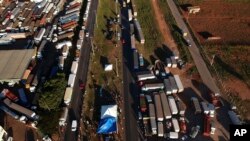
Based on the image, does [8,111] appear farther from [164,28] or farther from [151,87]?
[164,28]

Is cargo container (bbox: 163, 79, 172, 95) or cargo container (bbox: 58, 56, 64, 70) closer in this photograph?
cargo container (bbox: 163, 79, 172, 95)

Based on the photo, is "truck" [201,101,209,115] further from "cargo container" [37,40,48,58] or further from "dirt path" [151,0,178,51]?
"cargo container" [37,40,48,58]

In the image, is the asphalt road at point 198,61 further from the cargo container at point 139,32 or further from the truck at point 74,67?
the truck at point 74,67

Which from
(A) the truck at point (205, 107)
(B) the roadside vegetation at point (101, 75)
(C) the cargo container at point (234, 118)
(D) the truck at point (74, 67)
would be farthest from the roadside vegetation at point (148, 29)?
(C) the cargo container at point (234, 118)

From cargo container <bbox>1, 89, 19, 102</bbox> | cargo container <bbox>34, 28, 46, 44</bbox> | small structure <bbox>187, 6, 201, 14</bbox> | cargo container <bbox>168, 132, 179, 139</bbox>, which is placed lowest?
cargo container <bbox>168, 132, 179, 139</bbox>

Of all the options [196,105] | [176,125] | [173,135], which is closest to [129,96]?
[176,125]

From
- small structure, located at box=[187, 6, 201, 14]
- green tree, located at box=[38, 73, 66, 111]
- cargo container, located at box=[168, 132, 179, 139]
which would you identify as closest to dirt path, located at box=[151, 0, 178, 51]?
small structure, located at box=[187, 6, 201, 14]

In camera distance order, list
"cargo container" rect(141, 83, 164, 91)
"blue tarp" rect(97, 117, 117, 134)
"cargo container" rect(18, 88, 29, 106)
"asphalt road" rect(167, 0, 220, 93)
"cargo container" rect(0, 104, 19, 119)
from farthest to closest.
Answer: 1. "asphalt road" rect(167, 0, 220, 93)
2. "cargo container" rect(141, 83, 164, 91)
3. "cargo container" rect(18, 88, 29, 106)
4. "cargo container" rect(0, 104, 19, 119)
5. "blue tarp" rect(97, 117, 117, 134)

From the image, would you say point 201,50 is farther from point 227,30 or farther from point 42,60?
point 42,60
